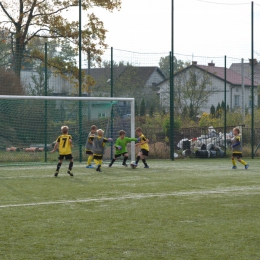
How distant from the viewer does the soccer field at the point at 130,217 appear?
6648mm

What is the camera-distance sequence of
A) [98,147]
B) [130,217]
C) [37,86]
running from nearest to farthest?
[130,217]
[98,147]
[37,86]

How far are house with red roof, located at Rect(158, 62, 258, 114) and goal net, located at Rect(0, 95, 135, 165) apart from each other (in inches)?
205

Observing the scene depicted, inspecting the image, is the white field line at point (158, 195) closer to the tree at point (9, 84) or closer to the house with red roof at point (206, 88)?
the tree at point (9, 84)

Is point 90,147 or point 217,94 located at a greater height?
point 217,94

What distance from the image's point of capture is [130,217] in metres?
8.81

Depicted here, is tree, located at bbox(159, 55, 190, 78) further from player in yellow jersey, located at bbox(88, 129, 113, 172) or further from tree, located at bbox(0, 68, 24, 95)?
player in yellow jersey, located at bbox(88, 129, 113, 172)

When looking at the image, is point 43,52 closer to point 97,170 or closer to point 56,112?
point 56,112

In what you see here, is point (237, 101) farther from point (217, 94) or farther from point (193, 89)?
point (193, 89)

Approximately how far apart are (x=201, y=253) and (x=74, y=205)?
402cm

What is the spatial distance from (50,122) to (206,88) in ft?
30.8

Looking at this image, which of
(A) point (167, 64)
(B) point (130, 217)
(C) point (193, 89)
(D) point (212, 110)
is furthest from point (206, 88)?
(B) point (130, 217)

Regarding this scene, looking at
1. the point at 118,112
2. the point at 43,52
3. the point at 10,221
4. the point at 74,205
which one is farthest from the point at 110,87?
the point at 10,221

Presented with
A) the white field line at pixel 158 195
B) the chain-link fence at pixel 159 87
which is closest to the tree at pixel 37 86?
the chain-link fence at pixel 159 87

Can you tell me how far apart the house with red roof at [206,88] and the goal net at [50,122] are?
521 centimetres
